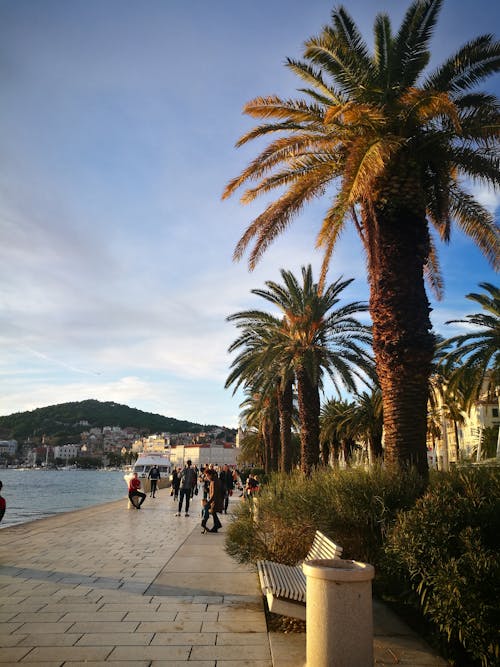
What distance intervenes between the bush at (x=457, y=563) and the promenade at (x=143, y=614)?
61 centimetres

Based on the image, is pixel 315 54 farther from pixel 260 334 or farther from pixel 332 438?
pixel 332 438

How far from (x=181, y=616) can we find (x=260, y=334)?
18.9 m

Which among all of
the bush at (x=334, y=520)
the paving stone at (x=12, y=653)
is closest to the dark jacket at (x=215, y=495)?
the bush at (x=334, y=520)

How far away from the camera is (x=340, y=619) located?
13.7 feet

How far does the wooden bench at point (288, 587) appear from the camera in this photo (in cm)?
528

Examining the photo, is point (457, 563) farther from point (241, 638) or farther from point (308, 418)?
point (308, 418)

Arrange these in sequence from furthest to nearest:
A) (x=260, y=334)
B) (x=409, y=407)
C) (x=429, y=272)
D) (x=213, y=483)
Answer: (x=260, y=334) → (x=429, y=272) → (x=213, y=483) → (x=409, y=407)

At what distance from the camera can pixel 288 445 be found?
27.1m

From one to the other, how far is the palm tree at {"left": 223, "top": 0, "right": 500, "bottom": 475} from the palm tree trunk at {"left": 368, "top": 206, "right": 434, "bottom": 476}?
2 cm

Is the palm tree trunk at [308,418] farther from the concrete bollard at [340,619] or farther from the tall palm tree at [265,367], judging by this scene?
the concrete bollard at [340,619]

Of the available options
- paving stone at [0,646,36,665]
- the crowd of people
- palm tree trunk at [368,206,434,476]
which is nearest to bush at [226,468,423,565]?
palm tree trunk at [368,206,434,476]

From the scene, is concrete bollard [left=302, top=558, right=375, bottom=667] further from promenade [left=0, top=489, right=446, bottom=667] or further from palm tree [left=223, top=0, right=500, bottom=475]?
palm tree [left=223, top=0, right=500, bottom=475]

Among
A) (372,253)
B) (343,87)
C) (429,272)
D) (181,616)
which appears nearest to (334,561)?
(181,616)

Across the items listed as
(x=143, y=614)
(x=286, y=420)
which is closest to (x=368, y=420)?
(x=286, y=420)
